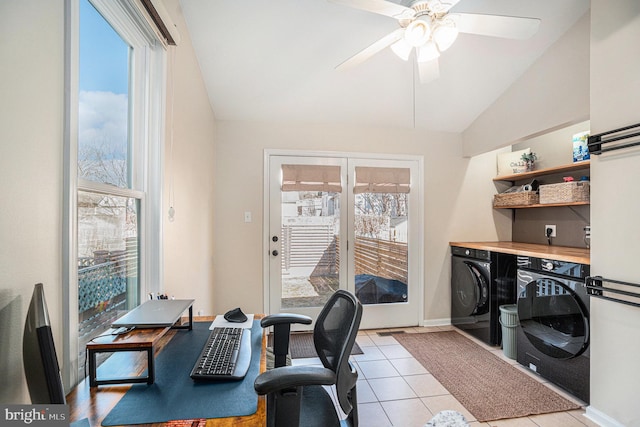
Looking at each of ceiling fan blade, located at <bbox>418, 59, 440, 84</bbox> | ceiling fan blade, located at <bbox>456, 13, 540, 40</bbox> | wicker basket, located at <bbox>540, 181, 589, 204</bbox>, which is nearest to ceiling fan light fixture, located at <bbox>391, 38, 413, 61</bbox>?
ceiling fan blade, located at <bbox>418, 59, 440, 84</bbox>

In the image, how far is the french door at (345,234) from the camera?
328 cm

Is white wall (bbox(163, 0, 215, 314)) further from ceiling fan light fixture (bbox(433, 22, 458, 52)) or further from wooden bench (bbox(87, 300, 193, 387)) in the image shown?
ceiling fan light fixture (bbox(433, 22, 458, 52))

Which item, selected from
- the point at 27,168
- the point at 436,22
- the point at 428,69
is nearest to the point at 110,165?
the point at 27,168

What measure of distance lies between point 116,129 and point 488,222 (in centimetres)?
372

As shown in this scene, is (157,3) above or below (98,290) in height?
above

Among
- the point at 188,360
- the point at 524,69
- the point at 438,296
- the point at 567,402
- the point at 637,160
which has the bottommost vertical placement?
the point at 567,402

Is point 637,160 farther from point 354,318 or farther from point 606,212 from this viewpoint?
point 354,318

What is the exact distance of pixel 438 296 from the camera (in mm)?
3578

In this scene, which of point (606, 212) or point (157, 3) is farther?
point (606, 212)

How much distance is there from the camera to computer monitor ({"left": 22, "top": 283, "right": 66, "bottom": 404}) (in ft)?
2.09

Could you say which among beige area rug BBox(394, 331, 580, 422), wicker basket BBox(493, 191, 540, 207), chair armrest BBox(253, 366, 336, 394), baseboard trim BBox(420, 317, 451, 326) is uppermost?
wicker basket BBox(493, 191, 540, 207)

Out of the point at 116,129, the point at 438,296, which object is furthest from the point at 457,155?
the point at 116,129

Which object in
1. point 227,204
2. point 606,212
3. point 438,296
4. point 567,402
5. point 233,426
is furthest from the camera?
point 438,296

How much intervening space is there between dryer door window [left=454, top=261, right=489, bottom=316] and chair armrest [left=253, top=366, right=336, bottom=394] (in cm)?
251
